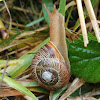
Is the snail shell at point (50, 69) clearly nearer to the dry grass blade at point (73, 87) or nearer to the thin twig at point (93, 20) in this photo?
the dry grass blade at point (73, 87)

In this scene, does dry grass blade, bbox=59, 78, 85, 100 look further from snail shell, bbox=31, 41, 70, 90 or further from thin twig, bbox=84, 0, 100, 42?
thin twig, bbox=84, 0, 100, 42

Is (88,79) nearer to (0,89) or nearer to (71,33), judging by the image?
(71,33)

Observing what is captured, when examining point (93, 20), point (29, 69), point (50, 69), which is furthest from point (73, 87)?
point (93, 20)

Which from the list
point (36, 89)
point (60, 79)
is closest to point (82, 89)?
point (60, 79)

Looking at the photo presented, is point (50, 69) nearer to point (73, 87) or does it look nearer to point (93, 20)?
point (73, 87)

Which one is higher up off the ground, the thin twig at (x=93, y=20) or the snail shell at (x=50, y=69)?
the thin twig at (x=93, y=20)

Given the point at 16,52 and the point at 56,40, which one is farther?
the point at 16,52

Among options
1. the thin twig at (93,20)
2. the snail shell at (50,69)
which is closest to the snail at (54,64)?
the snail shell at (50,69)

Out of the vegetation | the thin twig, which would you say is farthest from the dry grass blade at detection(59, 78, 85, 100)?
the thin twig
